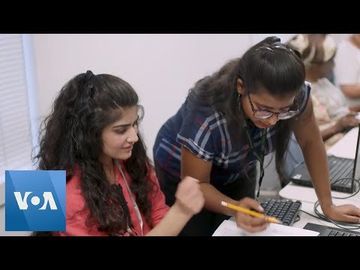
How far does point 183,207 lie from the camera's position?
1081mm

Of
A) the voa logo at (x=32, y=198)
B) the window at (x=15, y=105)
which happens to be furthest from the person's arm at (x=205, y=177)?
the window at (x=15, y=105)

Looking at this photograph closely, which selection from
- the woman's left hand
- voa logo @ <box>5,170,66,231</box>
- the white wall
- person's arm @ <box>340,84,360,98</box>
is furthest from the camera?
person's arm @ <box>340,84,360,98</box>

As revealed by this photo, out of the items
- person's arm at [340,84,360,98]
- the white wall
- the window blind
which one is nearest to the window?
the window blind

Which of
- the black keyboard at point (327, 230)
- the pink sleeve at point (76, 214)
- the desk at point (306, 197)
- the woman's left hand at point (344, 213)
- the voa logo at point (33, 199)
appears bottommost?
the desk at point (306, 197)

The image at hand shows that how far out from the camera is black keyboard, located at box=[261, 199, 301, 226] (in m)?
1.40

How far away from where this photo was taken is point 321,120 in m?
2.52

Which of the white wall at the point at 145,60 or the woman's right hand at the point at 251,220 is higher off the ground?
the white wall at the point at 145,60

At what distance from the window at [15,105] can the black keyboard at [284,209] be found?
4.19 feet

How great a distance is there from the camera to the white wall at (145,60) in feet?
7.91

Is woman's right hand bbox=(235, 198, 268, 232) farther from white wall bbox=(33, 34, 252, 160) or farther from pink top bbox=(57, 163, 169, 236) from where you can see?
white wall bbox=(33, 34, 252, 160)

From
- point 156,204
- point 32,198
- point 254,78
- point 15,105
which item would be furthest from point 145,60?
point 32,198

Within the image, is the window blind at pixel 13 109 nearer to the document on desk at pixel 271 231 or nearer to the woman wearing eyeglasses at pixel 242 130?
the woman wearing eyeglasses at pixel 242 130

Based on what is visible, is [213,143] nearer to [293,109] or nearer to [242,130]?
[242,130]
